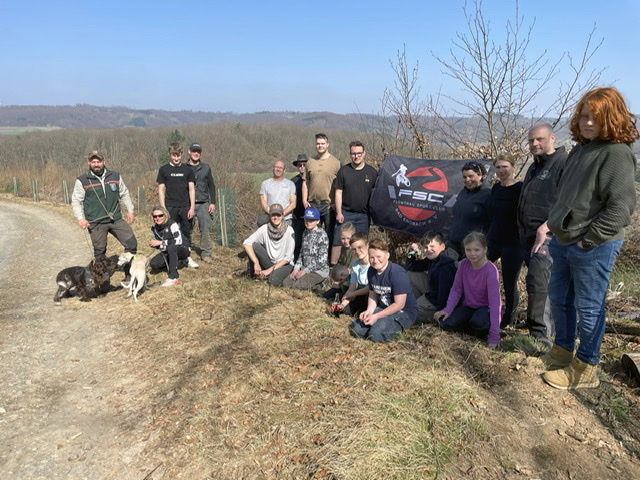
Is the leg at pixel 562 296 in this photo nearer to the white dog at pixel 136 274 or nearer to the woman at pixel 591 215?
the woman at pixel 591 215

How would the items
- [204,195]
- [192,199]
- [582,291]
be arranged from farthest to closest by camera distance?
1. [204,195]
2. [192,199]
3. [582,291]

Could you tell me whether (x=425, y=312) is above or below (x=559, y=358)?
below

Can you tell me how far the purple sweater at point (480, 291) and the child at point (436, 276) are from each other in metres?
0.27

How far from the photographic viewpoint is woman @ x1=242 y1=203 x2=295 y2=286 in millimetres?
6426

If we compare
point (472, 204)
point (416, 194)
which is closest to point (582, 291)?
point (472, 204)

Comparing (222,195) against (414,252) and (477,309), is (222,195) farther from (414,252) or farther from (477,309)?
(477,309)

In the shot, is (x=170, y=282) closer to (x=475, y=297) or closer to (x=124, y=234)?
(x=124, y=234)

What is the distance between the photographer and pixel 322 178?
6.49 metres

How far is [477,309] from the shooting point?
432 centimetres

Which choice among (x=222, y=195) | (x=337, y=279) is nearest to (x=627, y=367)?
(x=337, y=279)

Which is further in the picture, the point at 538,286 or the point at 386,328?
the point at 386,328

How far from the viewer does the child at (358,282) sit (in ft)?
16.1

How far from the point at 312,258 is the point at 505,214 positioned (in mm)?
2602

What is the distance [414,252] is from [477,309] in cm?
108
